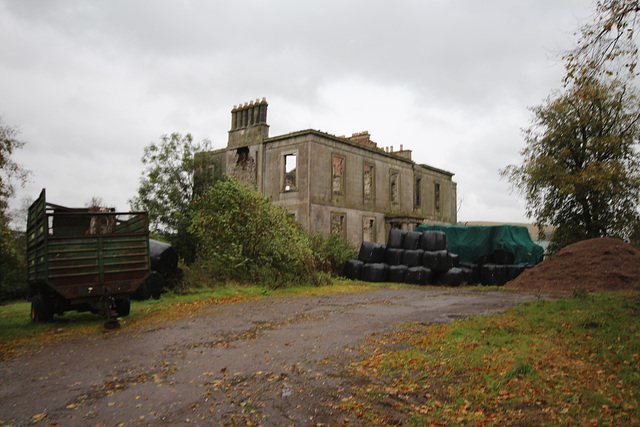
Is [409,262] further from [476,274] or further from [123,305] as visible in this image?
[123,305]

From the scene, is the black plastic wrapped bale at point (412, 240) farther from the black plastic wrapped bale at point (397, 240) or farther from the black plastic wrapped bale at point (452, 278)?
the black plastic wrapped bale at point (452, 278)

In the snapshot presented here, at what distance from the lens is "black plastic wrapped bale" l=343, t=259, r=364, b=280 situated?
20.4m

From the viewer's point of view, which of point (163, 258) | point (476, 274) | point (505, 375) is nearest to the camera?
point (505, 375)

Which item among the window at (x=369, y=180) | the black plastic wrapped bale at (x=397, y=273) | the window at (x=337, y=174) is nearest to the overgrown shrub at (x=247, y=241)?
the black plastic wrapped bale at (x=397, y=273)

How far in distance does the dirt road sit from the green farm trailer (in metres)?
1.12

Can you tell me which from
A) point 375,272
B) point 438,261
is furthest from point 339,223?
point 438,261

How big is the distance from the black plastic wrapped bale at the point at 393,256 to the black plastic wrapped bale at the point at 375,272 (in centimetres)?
42

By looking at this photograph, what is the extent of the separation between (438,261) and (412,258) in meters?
1.13

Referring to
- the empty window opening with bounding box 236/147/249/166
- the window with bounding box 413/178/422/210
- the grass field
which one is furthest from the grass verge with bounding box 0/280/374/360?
the window with bounding box 413/178/422/210

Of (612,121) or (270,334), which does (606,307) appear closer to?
(270,334)

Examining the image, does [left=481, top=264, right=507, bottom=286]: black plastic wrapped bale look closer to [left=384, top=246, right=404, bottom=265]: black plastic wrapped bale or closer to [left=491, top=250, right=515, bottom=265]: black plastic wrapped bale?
[left=491, top=250, right=515, bottom=265]: black plastic wrapped bale

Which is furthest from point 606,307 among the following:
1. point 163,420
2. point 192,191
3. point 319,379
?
point 192,191

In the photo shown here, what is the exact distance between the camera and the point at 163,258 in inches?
535

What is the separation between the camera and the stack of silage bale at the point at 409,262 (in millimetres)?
19172
